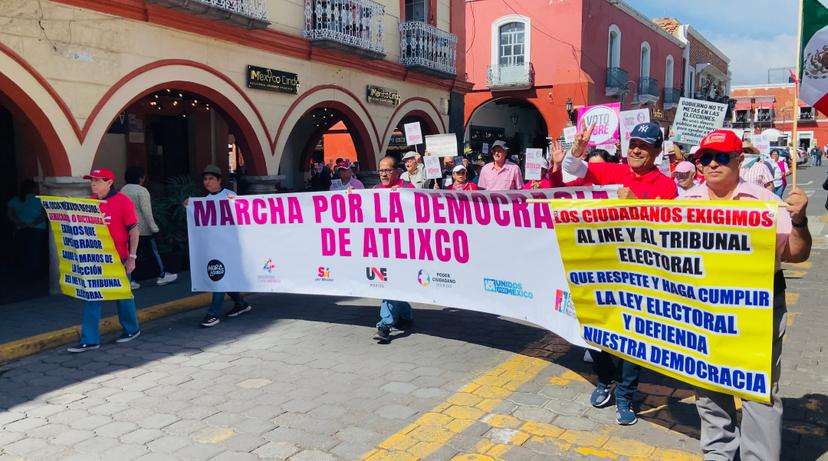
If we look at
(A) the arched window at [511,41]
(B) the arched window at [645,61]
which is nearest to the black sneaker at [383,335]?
(A) the arched window at [511,41]

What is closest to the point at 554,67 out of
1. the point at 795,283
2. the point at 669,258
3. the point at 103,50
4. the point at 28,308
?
the point at 795,283

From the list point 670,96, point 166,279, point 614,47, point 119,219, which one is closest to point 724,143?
point 119,219

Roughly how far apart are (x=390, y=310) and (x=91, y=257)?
119 inches

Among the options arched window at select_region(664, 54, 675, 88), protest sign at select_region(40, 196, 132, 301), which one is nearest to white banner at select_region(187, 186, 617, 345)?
protest sign at select_region(40, 196, 132, 301)

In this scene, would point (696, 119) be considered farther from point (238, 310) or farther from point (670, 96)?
point (670, 96)

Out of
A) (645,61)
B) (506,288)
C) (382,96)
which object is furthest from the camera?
(645,61)

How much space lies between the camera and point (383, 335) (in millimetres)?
6344

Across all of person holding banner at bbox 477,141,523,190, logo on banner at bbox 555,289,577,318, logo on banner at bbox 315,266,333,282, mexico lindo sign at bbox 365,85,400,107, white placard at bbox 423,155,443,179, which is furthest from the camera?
mexico lindo sign at bbox 365,85,400,107

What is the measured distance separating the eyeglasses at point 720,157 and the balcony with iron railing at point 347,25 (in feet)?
31.5

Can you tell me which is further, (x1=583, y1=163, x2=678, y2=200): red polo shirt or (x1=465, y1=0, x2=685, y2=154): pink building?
(x1=465, y1=0, x2=685, y2=154): pink building

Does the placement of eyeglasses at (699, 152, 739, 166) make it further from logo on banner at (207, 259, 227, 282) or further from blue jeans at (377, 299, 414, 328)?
logo on banner at (207, 259, 227, 282)

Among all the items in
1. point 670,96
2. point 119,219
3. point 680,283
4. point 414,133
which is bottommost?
point 680,283

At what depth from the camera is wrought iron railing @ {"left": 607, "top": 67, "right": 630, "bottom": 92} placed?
2564cm

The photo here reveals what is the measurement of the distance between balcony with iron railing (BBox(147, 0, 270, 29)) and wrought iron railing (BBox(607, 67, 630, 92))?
18.1m
